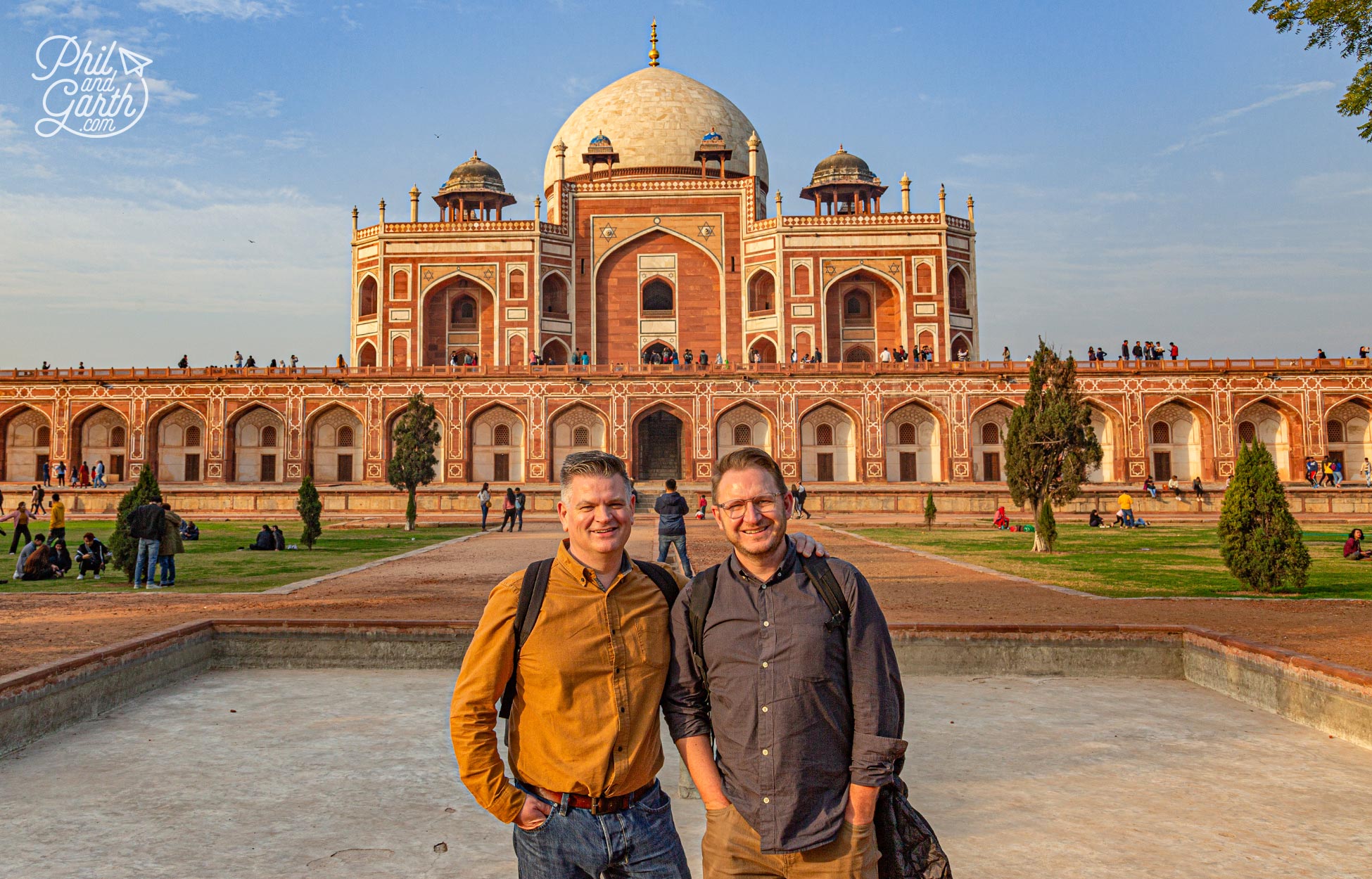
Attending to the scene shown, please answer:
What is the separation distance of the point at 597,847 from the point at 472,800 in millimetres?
2336

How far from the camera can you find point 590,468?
2354 mm

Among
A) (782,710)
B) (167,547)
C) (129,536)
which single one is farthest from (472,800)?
(129,536)

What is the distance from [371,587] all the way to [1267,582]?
957 cm

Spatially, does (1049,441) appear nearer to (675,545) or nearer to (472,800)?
(675,545)

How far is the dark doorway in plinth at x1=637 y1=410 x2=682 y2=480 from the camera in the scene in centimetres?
3089

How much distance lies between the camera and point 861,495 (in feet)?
89.9

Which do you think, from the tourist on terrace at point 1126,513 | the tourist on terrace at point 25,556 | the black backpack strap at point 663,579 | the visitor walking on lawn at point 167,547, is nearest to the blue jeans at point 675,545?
the visitor walking on lawn at point 167,547

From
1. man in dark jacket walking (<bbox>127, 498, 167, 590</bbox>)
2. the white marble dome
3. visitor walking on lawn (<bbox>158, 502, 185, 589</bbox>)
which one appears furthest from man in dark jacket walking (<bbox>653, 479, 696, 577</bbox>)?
the white marble dome

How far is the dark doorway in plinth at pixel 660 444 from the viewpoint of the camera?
3089 centimetres

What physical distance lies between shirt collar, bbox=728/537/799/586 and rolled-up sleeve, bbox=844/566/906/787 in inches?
5.3

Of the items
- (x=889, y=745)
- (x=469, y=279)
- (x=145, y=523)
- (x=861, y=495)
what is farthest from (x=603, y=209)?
(x=889, y=745)

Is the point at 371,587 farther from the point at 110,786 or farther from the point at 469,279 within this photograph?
the point at 469,279

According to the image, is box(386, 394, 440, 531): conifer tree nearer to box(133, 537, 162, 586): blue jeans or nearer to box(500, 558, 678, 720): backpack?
box(133, 537, 162, 586): blue jeans

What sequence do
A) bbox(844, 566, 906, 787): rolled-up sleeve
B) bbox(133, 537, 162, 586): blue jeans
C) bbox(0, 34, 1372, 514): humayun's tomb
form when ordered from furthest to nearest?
bbox(0, 34, 1372, 514): humayun's tomb
bbox(133, 537, 162, 586): blue jeans
bbox(844, 566, 906, 787): rolled-up sleeve
